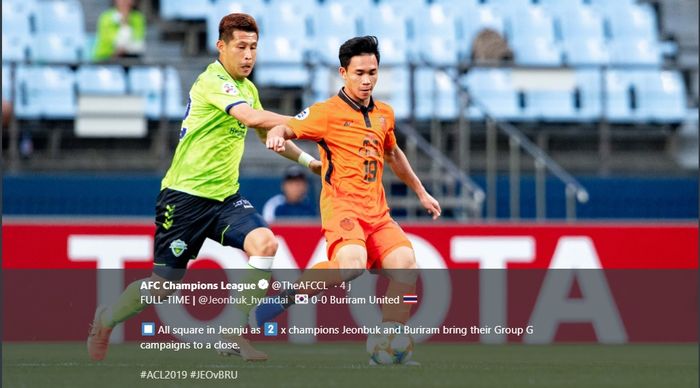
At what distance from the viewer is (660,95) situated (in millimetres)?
16594

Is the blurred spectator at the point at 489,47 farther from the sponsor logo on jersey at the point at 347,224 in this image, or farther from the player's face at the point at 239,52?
the sponsor logo on jersey at the point at 347,224

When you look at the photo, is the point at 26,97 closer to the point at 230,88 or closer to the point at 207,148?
the point at 207,148

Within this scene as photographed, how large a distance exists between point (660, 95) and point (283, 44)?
14.6 feet

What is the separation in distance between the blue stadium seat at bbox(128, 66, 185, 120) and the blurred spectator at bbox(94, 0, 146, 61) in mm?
244

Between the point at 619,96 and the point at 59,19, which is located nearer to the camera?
the point at 619,96

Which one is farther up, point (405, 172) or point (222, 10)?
Result: point (222, 10)

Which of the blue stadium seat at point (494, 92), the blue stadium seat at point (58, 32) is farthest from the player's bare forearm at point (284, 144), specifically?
the blue stadium seat at point (58, 32)

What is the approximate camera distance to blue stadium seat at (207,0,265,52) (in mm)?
16266

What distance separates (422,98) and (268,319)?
760 centimetres

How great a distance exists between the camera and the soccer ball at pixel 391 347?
803cm

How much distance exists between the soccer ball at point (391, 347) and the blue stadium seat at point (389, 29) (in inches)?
349

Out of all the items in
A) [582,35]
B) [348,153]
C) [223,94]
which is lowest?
[348,153]

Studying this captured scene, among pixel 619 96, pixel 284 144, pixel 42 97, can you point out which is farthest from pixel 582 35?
pixel 284 144

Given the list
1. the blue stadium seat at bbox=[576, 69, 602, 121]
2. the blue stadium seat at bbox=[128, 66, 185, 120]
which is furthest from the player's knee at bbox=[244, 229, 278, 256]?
the blue stadium seat at bbox=[576, 69, 602, 121]
